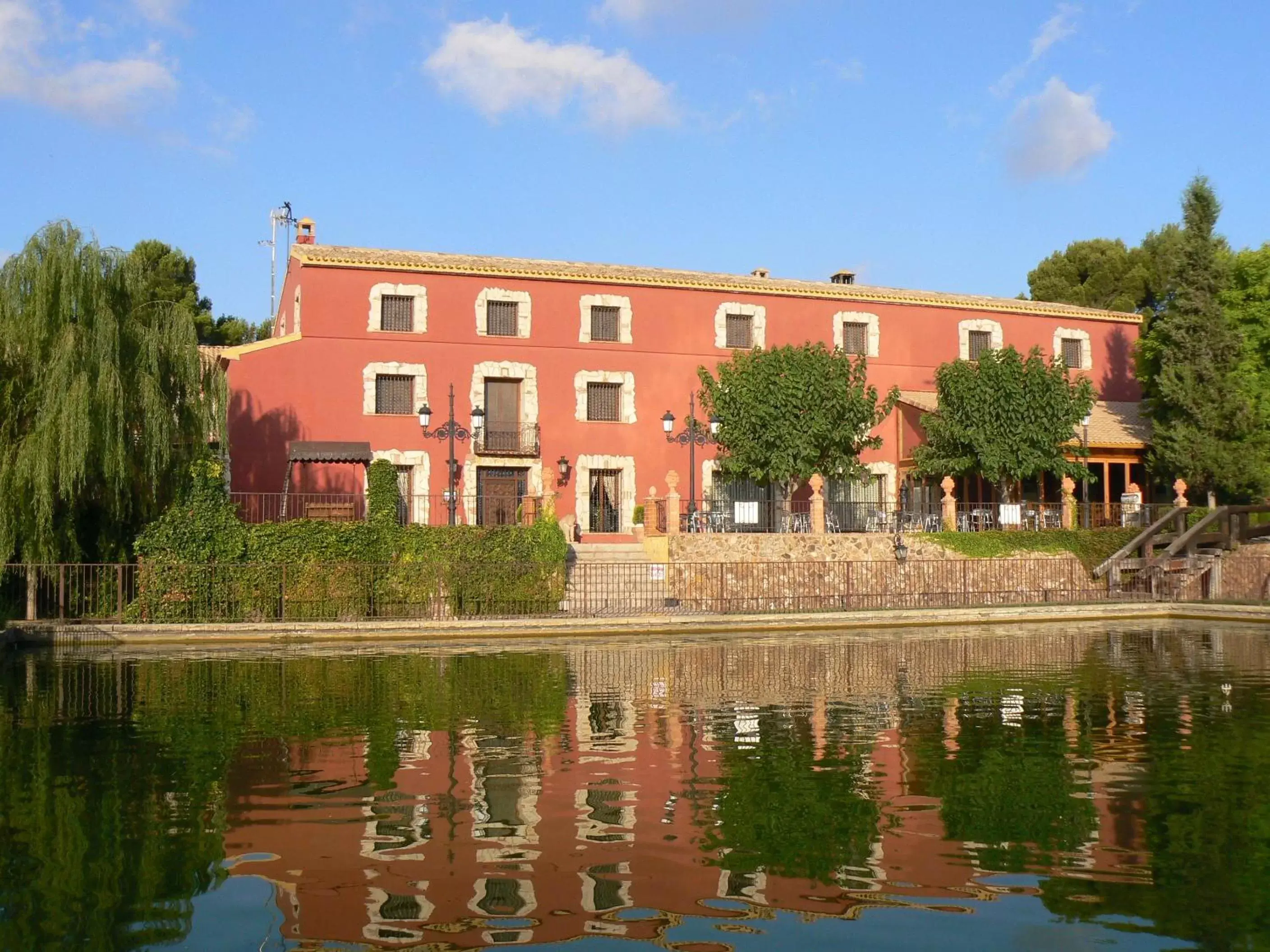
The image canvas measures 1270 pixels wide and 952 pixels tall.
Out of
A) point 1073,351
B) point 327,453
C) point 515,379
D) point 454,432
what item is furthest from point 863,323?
point 327,453

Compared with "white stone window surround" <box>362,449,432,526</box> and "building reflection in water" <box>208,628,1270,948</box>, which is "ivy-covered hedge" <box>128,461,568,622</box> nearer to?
"white stone window surround" <box>362,449,432,526</box>

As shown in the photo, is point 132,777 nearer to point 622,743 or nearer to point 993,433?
point 622,743

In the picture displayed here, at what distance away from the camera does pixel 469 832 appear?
7.34m

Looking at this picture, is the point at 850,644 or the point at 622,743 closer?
the point at 622,743

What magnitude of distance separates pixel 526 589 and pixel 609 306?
11.4m

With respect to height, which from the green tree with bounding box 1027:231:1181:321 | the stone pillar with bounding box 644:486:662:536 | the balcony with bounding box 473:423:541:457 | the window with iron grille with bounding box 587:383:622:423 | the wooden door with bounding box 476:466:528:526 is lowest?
the stone pillar with bounding box 644:486:662:536

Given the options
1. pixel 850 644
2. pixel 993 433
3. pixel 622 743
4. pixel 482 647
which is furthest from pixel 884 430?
pixel 622 743

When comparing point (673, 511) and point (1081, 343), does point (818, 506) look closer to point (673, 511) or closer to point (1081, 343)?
point (673, 511)

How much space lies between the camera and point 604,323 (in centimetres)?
3231

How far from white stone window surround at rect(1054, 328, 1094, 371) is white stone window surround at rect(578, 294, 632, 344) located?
1408 centimetres

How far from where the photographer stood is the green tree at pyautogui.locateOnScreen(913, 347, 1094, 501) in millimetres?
30234

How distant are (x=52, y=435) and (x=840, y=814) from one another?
17.4m

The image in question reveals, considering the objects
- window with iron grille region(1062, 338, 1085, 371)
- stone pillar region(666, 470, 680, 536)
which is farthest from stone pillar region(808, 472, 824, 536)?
window with iron grille region(1062, 338, 1085, 371)

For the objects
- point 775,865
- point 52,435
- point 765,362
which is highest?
point 765,362
